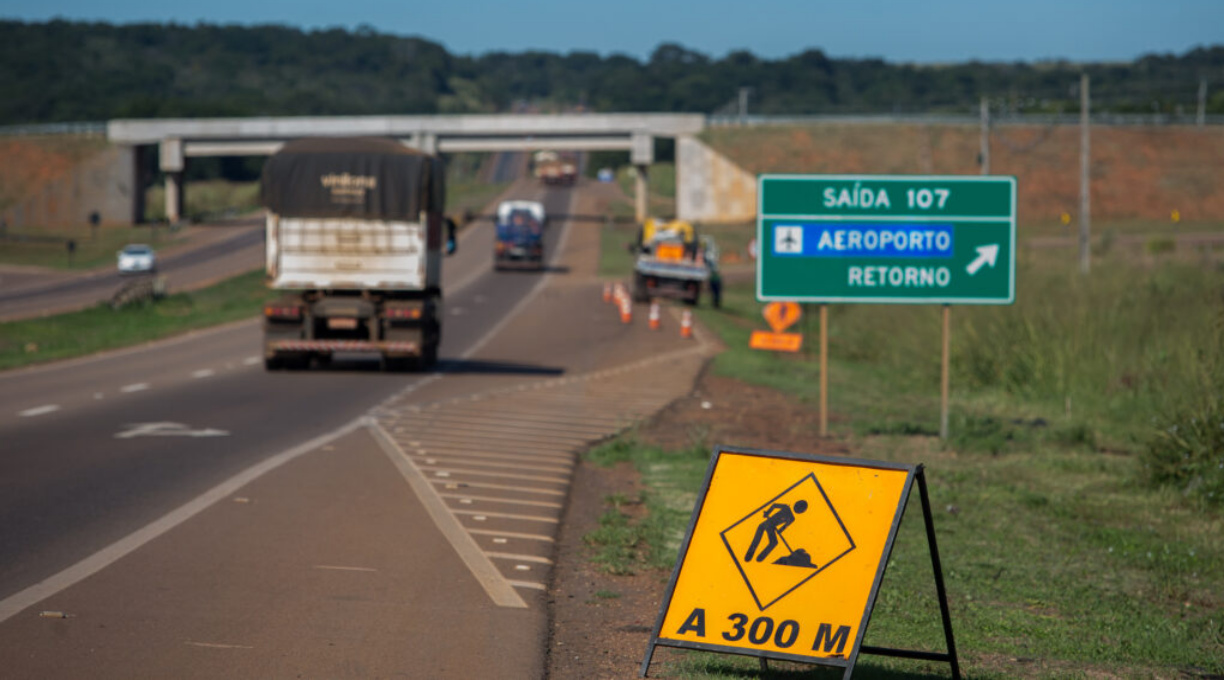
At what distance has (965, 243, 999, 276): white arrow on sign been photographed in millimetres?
17531

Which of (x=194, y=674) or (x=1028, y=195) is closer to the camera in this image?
(x=194, y=674)

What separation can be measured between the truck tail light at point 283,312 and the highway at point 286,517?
1072 millimetres

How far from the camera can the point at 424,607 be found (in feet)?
25.9

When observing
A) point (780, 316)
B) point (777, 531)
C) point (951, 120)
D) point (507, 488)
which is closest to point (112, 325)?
point (780, 316)

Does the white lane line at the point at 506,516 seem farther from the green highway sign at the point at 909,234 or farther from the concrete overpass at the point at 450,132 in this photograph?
the concrete overpass at the point at 450,132

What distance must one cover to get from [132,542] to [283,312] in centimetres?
1470

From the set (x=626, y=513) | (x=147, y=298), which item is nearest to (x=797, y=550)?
(x=626, y=513)

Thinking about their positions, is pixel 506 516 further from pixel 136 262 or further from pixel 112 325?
pixel 136 262

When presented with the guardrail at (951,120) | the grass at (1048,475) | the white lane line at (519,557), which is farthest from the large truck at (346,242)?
the guardrail at (951,120)

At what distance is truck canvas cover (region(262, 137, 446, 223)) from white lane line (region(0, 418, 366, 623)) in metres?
9.94

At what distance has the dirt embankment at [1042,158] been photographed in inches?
3789

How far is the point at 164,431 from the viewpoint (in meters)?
15.8

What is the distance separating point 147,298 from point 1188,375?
122 ft

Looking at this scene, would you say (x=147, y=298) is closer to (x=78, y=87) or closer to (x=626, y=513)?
(x=626, y=513)
